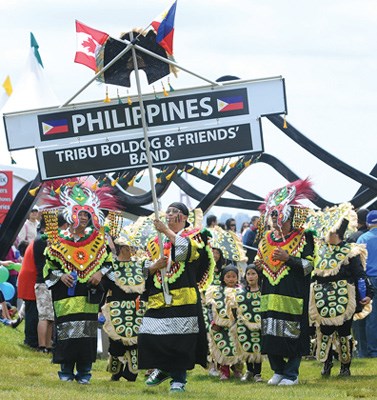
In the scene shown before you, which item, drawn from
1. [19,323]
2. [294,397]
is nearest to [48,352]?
[19,323]

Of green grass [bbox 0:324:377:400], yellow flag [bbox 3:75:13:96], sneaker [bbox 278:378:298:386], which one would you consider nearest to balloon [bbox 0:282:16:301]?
green grass [bbox 0:324:377:400]

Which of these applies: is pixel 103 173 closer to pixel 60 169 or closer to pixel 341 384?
pixel 60 169

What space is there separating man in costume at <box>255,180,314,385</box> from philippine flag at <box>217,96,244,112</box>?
2.60 metres

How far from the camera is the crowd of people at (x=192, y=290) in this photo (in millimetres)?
11602

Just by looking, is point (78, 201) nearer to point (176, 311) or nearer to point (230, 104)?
point (176, 311)

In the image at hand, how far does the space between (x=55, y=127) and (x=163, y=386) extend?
3815mm

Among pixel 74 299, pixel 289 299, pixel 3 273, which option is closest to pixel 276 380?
pixel 289 299

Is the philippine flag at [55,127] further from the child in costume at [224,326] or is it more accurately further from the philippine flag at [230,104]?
the child in costume at [224,326]

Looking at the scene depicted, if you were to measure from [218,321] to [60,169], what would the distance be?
271cm

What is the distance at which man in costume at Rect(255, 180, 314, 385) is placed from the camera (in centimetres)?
1246

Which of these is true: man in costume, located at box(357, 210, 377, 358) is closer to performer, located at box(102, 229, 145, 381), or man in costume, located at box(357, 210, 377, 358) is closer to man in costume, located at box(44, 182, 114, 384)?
performer, located at box(102, 229, 145, 381)

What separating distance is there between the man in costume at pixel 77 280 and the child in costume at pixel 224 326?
174cm

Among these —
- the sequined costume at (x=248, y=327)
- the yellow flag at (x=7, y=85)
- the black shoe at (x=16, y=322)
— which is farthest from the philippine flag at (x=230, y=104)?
the yellow flag at (x=7, y=85)

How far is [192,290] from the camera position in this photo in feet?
38.3
